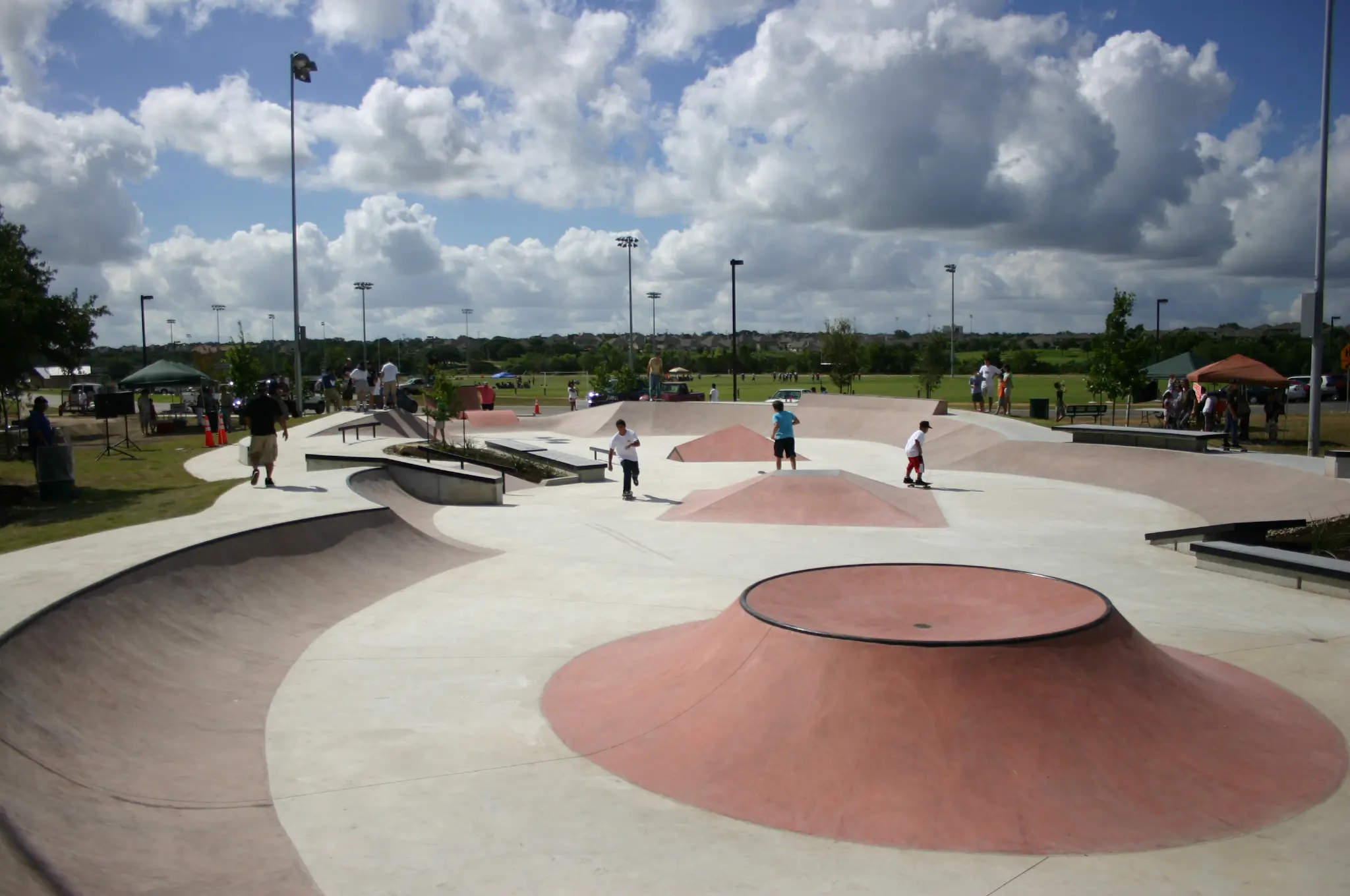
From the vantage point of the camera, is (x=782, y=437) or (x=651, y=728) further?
(x=782, y=437)

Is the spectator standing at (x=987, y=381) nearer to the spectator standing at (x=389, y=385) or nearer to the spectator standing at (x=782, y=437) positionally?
the spectator standing at (x=782, y=437)

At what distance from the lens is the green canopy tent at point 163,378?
32.3 m

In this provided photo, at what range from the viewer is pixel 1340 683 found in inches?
267

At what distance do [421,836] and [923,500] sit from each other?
12942mm

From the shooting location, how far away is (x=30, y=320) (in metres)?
14.9

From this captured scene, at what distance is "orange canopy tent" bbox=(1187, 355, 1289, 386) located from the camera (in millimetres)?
24781

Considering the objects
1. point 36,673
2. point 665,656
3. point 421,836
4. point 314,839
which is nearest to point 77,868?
point 314,839

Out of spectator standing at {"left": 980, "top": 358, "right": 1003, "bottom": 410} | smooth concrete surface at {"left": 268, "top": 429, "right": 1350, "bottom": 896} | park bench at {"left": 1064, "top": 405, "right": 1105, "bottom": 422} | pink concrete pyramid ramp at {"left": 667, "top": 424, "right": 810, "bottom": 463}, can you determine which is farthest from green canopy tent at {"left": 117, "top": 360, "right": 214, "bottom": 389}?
park bench at {"left": 1064, "top": 405, "right": 1105, "bottom": 422}

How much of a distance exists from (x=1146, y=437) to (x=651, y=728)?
16.8 m

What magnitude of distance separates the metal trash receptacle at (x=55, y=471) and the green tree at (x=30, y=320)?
6.17 feet

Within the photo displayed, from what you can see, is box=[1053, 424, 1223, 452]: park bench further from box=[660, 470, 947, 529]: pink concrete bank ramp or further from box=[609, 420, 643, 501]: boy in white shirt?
box=[609, 420, 643, 501]: boy in white shirt

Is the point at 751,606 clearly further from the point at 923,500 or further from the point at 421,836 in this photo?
the point at 923,500

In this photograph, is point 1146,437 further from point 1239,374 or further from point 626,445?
point 626,445

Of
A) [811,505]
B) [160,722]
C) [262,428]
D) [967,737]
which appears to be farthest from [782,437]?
[160,722]
